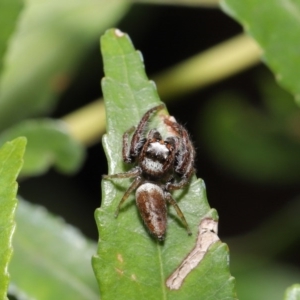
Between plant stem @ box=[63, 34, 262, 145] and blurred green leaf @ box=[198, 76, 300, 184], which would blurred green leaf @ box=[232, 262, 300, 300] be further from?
plant stem @ box=[63, 34, 262, 145]

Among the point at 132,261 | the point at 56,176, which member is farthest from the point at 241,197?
the point at 132,261

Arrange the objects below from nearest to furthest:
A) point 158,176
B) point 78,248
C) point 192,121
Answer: point 158,176 → point 78,248 → point 192,121

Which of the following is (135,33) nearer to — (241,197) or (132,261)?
(241,197)

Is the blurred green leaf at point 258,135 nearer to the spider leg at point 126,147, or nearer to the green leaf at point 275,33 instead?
the green leaf at point 275,33

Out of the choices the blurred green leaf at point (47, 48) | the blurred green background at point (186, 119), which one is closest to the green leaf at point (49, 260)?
the blurred green background at point (186, 119)

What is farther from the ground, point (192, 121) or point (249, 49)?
point (249, 49)

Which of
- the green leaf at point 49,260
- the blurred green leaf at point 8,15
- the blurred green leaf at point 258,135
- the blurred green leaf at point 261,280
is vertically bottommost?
the blurred green leaf at point 261,280

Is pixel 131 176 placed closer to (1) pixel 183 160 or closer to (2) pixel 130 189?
(2) pixel 130 189
